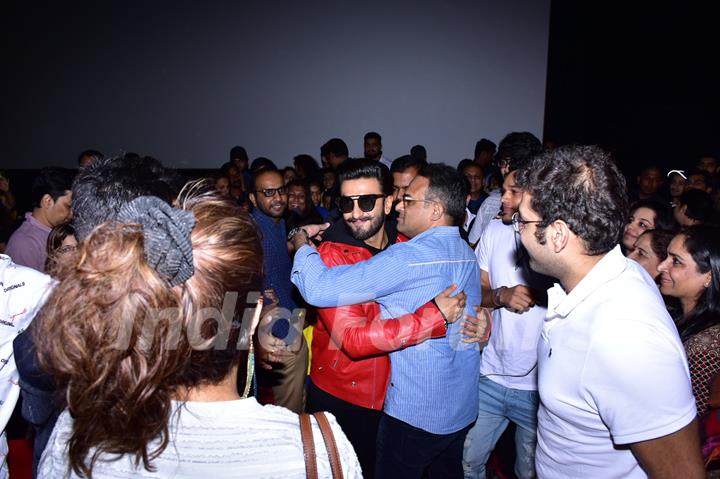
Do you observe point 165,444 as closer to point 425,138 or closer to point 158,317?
point 158,317

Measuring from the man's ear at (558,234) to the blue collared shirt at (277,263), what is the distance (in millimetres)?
1728

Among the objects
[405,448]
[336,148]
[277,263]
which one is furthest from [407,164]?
[336,148]

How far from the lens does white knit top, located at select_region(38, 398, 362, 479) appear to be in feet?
2.67

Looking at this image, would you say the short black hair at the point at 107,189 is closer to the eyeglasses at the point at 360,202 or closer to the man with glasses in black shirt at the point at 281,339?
the eyeglasses at the point at 360,202

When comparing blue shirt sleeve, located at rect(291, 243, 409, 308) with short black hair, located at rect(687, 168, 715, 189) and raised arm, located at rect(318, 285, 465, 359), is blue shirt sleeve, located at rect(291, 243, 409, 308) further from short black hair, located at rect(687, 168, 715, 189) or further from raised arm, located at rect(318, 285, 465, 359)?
short black hair, located at rect(687, 168, 715, 189)

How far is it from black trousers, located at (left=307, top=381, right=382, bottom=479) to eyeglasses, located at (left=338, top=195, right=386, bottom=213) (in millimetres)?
805

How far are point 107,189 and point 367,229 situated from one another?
1.17 metres

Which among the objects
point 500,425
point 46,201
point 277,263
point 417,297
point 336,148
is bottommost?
point 500,425

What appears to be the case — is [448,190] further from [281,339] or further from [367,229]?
[281,339]

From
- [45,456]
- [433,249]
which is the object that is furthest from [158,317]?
[433,249]

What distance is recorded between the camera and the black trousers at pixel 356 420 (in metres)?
2.04

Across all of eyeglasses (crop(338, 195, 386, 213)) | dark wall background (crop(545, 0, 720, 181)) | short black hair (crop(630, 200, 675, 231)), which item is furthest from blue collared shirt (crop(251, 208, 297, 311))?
dark wall background (crop(545, 0, 720, 181))

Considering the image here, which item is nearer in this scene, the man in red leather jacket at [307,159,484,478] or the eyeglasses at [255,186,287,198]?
the man in red leather jacket at [307,159,484,478]

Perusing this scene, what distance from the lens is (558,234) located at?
4.39ft
